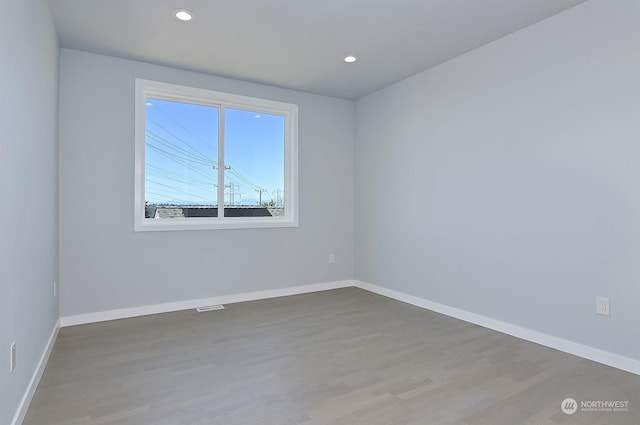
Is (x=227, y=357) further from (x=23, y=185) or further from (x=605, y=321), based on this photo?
(x=605, y=321)

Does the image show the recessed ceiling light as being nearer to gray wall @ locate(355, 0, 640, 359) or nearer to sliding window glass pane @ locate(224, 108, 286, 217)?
sliding window glass pane @ locate(224, 108, 286, 217)

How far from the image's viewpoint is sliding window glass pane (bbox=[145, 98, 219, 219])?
3.74 metres

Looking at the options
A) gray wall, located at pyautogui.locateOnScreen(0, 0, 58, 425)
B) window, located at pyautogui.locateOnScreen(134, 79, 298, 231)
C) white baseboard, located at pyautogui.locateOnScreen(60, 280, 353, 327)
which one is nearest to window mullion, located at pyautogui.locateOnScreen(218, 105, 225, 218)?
window, located at pyautogui.locateOnScreen(134, 79, 298, 231)

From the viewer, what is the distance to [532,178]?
9.43ft

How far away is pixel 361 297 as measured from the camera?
4.26m

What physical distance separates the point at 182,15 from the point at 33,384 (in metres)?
2.61

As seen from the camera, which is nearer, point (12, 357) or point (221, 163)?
point (12, 357)

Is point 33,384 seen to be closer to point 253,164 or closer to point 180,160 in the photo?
point 180,160

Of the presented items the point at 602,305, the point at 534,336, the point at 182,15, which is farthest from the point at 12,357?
the point at 602,305

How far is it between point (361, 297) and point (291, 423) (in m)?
2.57

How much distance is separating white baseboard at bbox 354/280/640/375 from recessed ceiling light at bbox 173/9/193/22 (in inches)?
134

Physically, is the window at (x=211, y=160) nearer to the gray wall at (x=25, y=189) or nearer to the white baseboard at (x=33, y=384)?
the gray wall at (x=25, y=189)

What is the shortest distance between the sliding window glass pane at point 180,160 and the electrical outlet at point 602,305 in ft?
11.7

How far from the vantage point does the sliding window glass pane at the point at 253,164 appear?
4.20 meters
